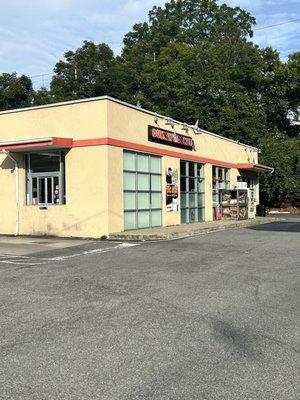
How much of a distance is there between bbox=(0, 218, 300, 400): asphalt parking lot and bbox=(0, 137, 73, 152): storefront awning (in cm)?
780

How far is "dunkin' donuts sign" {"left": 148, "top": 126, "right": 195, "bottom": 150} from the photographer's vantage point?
23084 millimetres

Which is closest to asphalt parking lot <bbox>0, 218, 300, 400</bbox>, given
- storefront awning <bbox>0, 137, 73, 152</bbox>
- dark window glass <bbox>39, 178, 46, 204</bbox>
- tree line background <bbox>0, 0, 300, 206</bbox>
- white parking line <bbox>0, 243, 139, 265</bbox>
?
white parking line <bbox>0, 243, 139, 265</bbox>

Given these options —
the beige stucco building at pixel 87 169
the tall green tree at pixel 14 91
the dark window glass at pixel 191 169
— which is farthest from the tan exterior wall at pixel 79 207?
the tall green tree at pixel 14 91

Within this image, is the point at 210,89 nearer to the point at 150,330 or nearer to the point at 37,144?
the point at 37,144

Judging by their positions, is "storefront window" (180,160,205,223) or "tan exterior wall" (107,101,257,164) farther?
"storefront window" (180,160,205,223)

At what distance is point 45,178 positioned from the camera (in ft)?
69.5

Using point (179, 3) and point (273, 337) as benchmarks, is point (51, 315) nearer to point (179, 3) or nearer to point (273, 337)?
point (273, 337)

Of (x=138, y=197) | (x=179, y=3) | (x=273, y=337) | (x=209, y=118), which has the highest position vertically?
(x=179, y=3)

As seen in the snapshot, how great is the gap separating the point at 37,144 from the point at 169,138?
7387mm

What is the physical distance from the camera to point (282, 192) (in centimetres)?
4494

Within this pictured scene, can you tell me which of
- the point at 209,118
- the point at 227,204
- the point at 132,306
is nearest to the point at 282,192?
the point at 209,118

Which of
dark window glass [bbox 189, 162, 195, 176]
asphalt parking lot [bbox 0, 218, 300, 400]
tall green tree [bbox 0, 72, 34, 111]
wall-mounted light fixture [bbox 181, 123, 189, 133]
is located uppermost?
tall green tree [bbox 0, 72, 34, 111]

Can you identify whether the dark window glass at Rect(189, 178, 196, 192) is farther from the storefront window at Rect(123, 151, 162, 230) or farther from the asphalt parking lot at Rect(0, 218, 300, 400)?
the asphalt parking lot at Rect(0, 218, 300, 400)

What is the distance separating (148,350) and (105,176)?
14.2m
